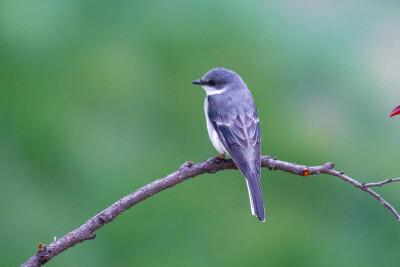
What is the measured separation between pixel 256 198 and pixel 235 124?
2.42ft

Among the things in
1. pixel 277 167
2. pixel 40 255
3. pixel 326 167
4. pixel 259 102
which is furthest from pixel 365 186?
pixel 259 102

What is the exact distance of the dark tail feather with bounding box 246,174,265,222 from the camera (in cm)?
331

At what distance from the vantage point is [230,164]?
384cm

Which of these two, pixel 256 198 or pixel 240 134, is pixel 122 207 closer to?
pixel 256 198

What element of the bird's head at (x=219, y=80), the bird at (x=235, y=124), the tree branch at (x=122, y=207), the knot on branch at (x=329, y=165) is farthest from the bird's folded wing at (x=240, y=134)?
the knot on branch at (x=329, y=165)

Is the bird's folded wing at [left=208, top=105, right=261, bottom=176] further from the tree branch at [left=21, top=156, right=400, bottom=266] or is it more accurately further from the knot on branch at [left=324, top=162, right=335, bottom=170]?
the knot on branch at [left=324, top=162, right=335, bottom=170]

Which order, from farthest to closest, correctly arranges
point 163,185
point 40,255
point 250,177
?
point 250,177 → point 163,185 → point 40,255

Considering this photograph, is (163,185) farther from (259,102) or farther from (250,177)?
(259,102)

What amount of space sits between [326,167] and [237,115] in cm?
126

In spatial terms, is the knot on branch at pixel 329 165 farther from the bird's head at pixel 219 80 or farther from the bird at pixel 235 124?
the bird's head at pixel 219 80

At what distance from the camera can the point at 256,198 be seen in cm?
344

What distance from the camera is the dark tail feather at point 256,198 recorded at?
3.31 metres

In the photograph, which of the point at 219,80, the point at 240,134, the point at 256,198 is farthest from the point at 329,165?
the point at 219,80

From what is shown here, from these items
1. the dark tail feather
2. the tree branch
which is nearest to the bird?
the dark tail feather
